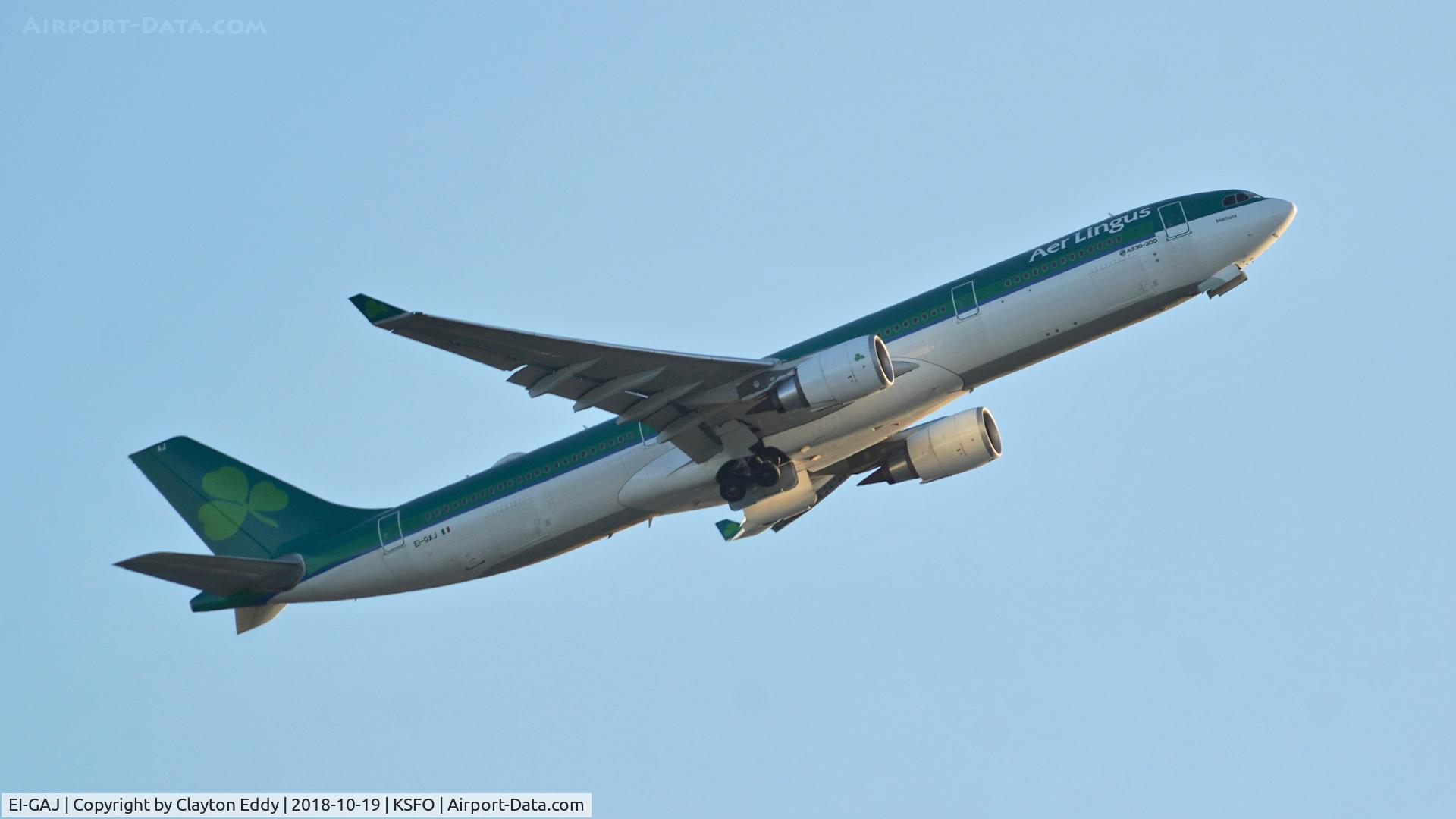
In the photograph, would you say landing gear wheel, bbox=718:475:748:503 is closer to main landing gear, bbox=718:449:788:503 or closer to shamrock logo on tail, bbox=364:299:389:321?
main landing gear, bbox=718:449:788:503

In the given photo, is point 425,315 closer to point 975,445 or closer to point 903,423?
point 903,423

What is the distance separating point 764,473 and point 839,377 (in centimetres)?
426

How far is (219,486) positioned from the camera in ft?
147

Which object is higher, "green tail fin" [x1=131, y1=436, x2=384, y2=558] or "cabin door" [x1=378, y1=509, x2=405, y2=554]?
"green tail fin" [x1=131, y1=436, x2=384, y2=558]

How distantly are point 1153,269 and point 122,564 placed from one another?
2517 cm

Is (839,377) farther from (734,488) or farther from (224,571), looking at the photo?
(224,571)

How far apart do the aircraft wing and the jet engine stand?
6.52 m

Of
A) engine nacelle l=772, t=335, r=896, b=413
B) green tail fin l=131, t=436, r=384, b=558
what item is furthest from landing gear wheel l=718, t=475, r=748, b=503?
green tail fin l=131, t=436, r=384, b=558

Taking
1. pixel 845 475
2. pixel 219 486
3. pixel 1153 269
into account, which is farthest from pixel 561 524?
pixel 1153 269

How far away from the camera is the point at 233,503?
44.8m

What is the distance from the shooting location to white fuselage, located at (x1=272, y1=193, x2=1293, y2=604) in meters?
36.8

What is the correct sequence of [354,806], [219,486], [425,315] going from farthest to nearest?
[219,486] < [354,806] < [425,315]

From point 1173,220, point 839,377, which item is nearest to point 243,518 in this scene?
point 839,377

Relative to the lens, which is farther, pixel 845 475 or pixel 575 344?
pixel 845 475
